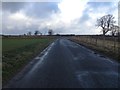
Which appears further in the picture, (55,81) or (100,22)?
(100,22)

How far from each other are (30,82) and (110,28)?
108777 millimetres

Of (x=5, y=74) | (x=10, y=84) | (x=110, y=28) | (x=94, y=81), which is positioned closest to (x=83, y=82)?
Answer: (x=94, y=81)

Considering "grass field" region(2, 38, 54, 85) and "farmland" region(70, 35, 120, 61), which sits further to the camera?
"farmland" region(70, 35, 120, 61)

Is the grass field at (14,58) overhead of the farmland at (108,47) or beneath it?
beneath

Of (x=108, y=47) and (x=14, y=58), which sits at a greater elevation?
(x=108, y=47)

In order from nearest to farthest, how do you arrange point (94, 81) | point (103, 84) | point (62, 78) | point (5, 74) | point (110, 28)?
1. point (103, 84)
2. point (94, 81)
3. point (62, 78)
4. point (5, 74)
5. point (110, 28)

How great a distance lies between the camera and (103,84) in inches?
385

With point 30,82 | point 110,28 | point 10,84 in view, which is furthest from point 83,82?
point 110,28

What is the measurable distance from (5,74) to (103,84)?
5.23 meters

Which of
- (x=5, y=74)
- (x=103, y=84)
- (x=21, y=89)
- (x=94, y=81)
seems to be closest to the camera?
(x=21, y=89)

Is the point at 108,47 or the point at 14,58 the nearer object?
the point at 14,58

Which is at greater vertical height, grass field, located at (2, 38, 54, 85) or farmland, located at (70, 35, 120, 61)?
farmland, located at (70, 35, 120, 61)

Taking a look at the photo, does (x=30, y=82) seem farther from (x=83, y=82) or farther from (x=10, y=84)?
(x=83, y=82)

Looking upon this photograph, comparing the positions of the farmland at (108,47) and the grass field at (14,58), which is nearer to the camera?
the grass field at (14,58)
